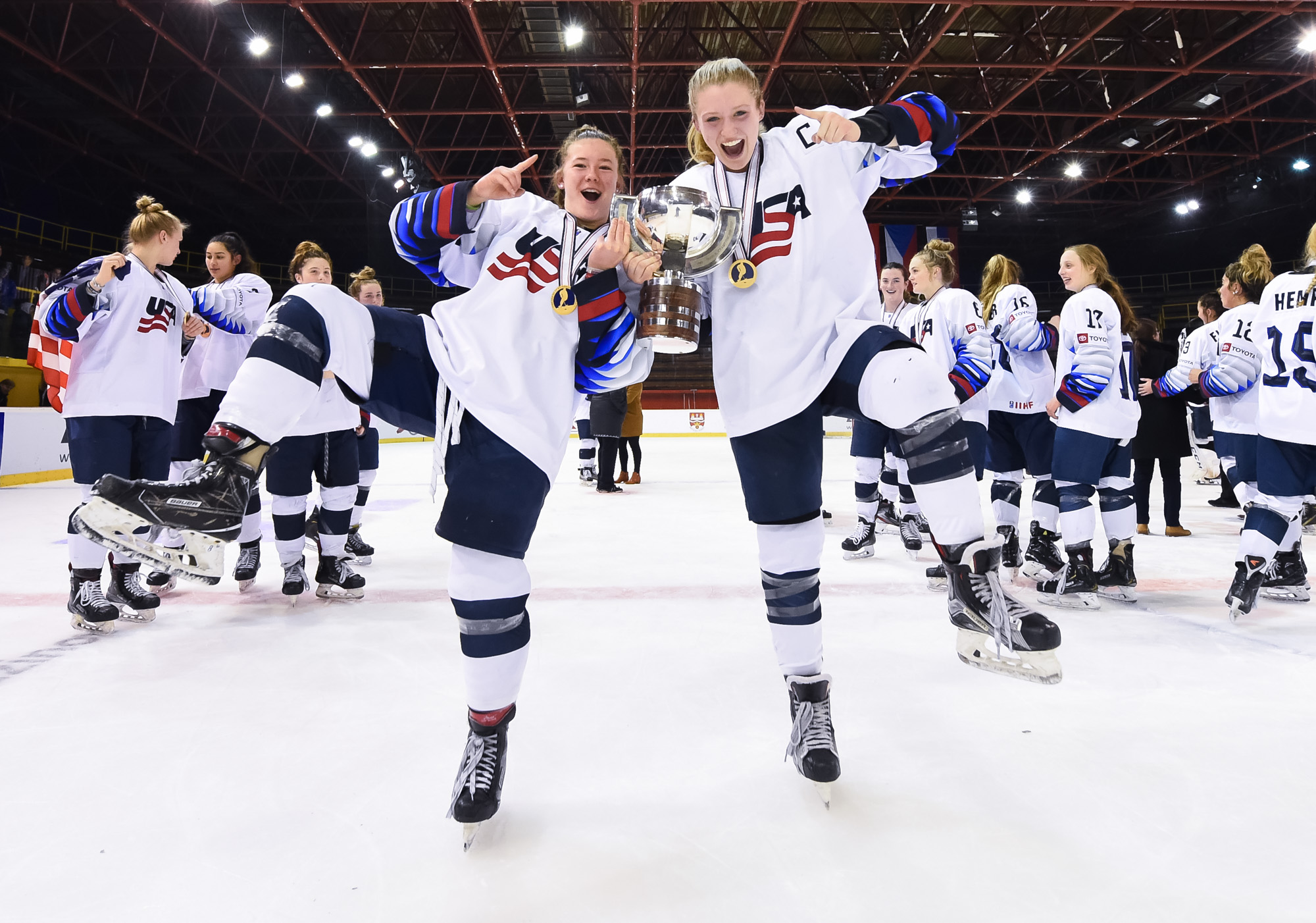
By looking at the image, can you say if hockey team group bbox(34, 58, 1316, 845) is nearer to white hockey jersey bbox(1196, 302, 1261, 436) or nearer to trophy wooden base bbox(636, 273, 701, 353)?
trophy wooden base bbox(636, 273, 701, 353)

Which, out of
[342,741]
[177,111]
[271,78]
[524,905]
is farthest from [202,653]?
[177,111]

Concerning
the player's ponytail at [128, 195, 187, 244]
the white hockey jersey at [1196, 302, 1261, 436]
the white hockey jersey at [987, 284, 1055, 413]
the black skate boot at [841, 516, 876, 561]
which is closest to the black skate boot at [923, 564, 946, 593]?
the black skate boot at [841, 516, 876, 561]

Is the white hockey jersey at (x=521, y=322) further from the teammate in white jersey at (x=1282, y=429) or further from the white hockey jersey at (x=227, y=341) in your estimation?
the teammate in white jersey at (x=1282, y=429)

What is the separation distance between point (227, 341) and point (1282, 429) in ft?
15.5

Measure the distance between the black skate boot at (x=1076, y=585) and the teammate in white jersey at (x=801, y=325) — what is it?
209 centimetres

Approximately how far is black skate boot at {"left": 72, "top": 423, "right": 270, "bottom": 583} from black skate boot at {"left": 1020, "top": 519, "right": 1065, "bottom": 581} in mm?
3572

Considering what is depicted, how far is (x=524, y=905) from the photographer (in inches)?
46.8

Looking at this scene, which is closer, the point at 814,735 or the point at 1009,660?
the point at 1009,660

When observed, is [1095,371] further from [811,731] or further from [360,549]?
[360,549]

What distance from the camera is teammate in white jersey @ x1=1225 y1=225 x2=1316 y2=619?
288 centimetres

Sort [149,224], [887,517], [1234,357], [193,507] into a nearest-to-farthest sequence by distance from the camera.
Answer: [193,507], [149,224], [1234,357], [887,517]

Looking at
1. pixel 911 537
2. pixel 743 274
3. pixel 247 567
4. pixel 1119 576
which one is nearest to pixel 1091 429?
pixel 1119 576

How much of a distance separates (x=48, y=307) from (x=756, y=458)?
2.92 m

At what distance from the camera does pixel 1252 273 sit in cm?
385
